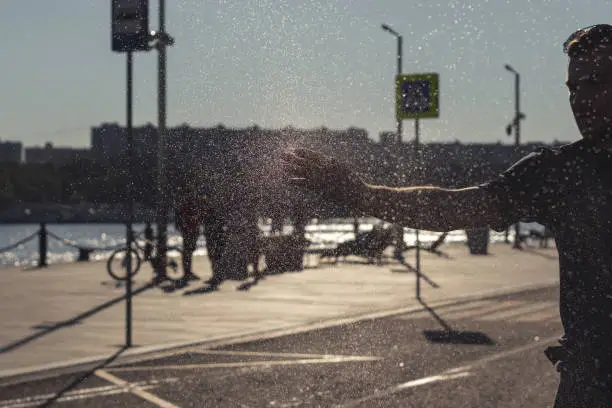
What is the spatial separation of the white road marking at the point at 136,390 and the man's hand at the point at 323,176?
5.56 metres

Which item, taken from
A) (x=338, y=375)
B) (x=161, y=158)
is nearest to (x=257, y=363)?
(x=338, y=375)

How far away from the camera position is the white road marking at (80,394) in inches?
318

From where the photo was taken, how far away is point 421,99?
16016 mm

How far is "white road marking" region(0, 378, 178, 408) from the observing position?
26.5ft

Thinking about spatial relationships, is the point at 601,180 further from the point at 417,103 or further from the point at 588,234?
the point at 417,103

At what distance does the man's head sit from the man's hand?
62 cm

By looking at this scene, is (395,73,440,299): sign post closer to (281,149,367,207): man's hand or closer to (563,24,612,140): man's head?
(563,24,612,140): man's head

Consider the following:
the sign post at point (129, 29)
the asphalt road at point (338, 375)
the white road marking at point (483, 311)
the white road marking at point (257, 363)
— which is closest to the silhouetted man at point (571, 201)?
the asphalt road at point (338, 375)

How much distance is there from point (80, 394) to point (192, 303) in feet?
25.4

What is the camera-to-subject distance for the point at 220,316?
14344 mm

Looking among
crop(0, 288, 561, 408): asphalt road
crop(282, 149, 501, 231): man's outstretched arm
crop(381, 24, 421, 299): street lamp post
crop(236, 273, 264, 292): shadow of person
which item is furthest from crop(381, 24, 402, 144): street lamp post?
crop(282, 149, 501, 231): man's outstretched arm

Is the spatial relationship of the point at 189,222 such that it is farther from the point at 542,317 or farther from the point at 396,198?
the point at 396,198

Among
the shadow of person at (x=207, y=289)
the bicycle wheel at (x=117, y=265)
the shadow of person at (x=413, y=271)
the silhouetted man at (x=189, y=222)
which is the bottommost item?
the shadow of person at (x=413, y=271)

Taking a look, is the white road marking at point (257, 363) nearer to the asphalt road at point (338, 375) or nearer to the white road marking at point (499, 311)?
the asphalt road at point (338, 375)
